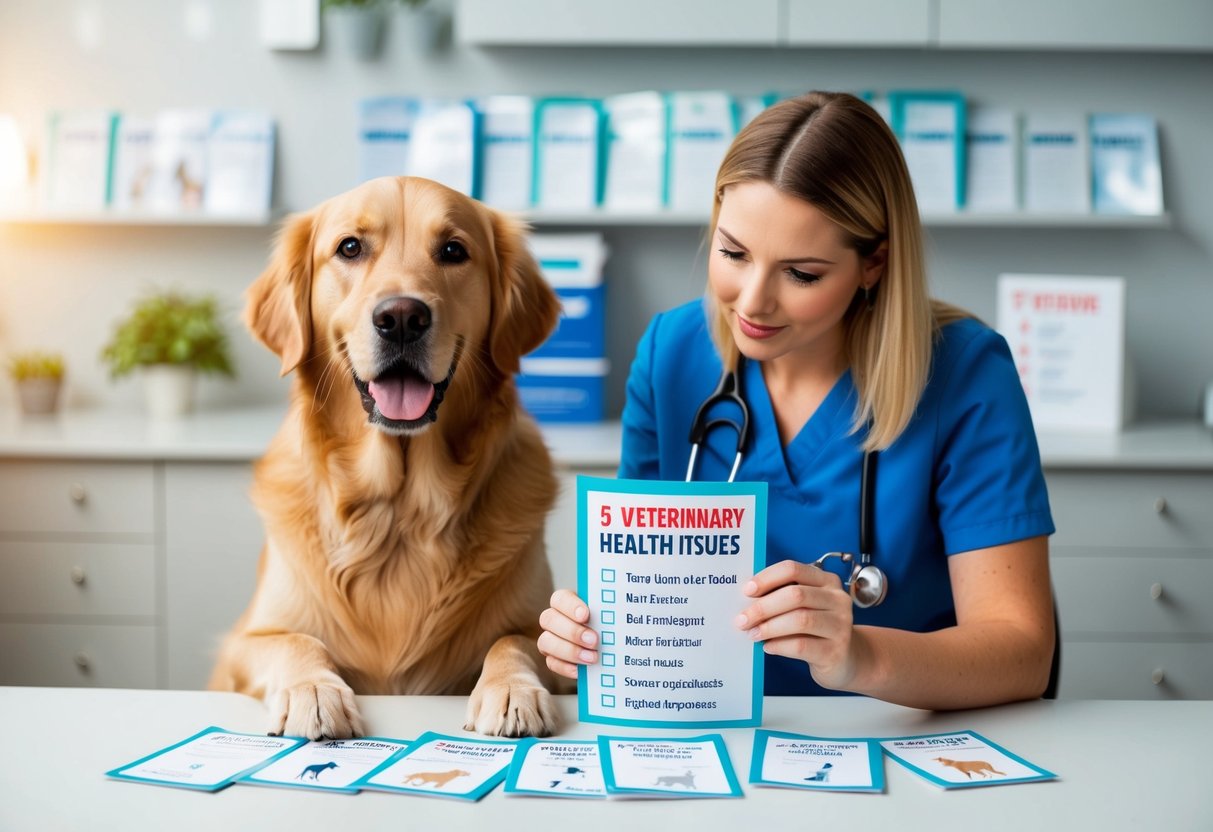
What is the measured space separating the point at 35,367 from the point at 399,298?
2091 mm

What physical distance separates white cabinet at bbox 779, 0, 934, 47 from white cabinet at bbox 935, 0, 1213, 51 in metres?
0.06

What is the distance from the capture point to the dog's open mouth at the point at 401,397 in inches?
53.5

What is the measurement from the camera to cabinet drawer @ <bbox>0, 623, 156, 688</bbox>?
2.62 metres

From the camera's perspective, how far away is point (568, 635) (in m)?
1.06

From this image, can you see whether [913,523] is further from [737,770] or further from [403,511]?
[403,511]

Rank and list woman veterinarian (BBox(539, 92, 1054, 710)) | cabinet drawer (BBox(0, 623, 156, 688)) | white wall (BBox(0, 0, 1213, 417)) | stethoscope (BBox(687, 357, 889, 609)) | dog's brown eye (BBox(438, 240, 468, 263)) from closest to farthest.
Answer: woman veterinarian (BBox(539, 92, 1054, 710))
stethoscope (BBox(687, 357, 889, 609))
dog's brown eye (BBox(438, 240, 468, 263))
cabinet drawer (BBox(0, 623, 156, 688))
white wall (BBox(0, 0, 1213, 417))

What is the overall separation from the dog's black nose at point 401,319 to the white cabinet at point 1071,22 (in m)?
1.98

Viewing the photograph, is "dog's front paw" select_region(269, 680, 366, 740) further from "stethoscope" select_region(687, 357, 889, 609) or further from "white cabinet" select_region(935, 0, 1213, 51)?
"white cabinet" select_region(935, 0, 1213, 51)

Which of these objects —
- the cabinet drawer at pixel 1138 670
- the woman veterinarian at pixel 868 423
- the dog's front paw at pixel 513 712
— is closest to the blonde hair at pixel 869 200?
the woman veterinarian at pixel 868 423

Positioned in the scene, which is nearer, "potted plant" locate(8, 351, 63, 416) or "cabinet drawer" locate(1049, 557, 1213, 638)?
"cabinet drawer" locate(1049, 557, 1213, 638)

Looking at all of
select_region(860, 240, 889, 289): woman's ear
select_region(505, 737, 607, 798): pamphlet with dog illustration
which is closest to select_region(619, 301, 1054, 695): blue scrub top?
select_region(860, 240, 889, 289): woman's ear

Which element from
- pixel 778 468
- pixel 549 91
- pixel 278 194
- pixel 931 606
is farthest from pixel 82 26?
pixel 931 606

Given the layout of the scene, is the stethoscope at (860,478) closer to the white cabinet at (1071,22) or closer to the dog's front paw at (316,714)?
the dog's front paw at (316,714)

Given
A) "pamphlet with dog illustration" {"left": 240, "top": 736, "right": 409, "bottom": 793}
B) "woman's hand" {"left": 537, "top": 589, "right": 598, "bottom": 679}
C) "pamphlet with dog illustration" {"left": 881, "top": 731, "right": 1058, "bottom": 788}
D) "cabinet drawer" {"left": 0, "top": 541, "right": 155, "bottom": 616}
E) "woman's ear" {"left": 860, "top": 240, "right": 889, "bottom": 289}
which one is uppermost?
"woman's ear" {"left": 860, "top": 240, "right": 889, "bottom": 289}
